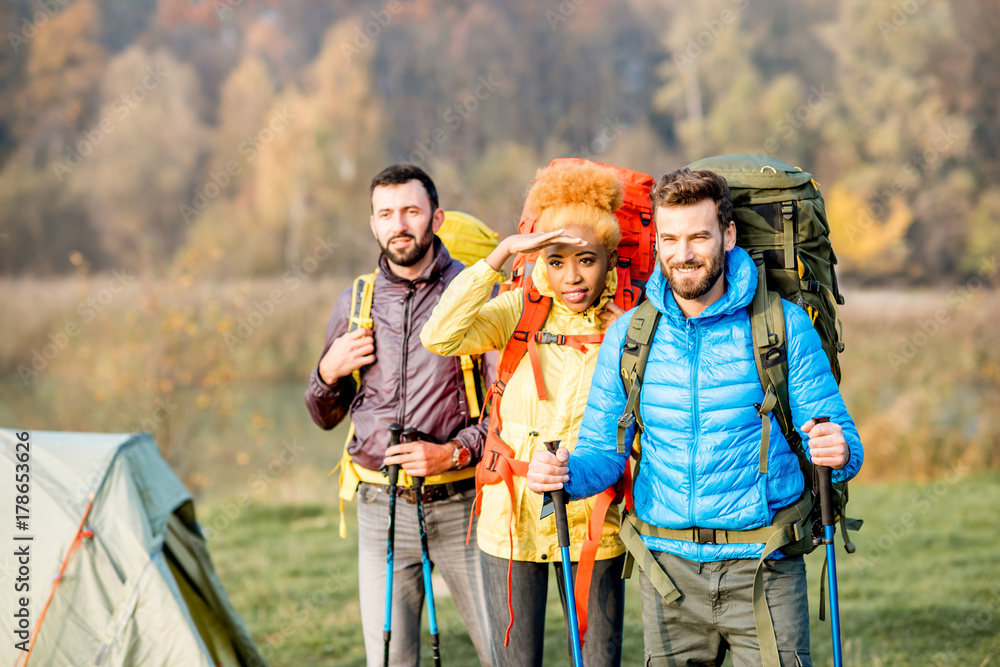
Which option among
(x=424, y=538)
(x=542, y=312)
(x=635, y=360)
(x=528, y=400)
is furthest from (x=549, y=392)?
(x=424, y=538)

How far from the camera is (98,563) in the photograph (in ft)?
13.5

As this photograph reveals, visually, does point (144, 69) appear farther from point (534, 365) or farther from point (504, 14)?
point (534, 365)

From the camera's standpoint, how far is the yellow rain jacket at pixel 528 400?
3.08 metres

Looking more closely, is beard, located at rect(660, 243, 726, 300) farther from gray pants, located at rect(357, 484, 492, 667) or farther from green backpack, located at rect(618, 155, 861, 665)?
gray pants, located at rect(357, 484, 492, 667)

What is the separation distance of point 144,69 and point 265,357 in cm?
1468

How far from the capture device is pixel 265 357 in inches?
889

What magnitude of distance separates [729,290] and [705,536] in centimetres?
76

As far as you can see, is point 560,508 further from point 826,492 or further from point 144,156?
point 144,156

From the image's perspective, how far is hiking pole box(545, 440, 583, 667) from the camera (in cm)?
271

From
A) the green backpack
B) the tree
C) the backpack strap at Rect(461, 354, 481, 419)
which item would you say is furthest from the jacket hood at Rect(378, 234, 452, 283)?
the tree

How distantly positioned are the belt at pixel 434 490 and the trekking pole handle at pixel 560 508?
91 cm

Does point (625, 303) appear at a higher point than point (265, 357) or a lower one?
lower

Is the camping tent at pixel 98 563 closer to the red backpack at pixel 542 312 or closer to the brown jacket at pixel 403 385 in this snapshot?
the brown jacket at pixel 403 385

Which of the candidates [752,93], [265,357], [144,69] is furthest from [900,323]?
[144,69]
